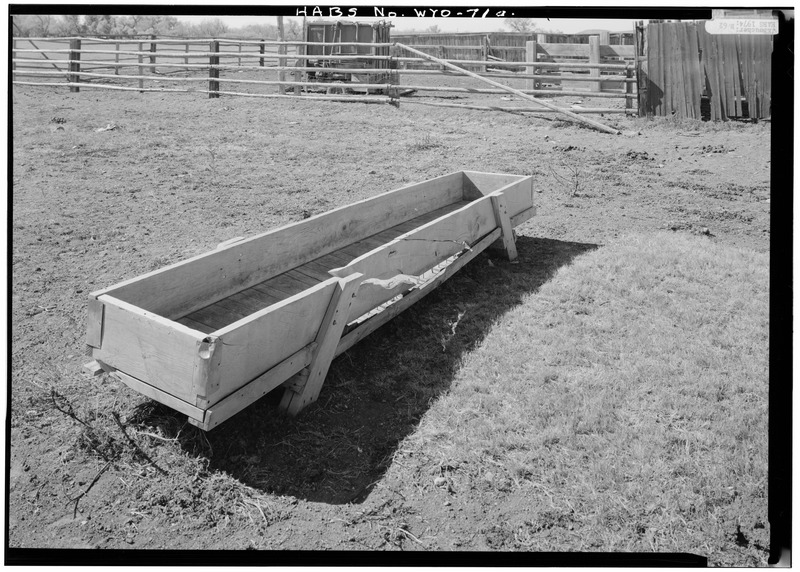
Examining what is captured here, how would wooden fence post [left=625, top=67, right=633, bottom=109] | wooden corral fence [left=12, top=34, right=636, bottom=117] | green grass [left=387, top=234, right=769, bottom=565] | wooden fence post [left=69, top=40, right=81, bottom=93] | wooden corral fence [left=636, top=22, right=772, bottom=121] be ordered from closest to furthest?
green grass [left=387, top=234, right=769, bottom=565] → wooden corral fence [left=636, top=22, right=772, bottom=121] → wooden fence post [left=625, top=67, right=633, bottom=109] → wooden corral fence [left=12, top=34, right=636, bottom=117] → wooden fence post [left=69, top=40, right=81, bottom=93]

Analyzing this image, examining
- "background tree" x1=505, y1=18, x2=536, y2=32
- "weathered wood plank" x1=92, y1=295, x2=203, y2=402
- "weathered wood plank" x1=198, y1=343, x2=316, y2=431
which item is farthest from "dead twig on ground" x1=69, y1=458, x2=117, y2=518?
"background tree" x1=505, y1=18, x2=536, y2=32

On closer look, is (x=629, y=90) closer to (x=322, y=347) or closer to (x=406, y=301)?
(x=406, y=301)

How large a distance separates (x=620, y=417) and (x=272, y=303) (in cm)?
187

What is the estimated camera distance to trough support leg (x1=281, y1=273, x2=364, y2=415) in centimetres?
329

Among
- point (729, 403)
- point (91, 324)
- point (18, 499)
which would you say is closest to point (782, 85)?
point (729, 403)

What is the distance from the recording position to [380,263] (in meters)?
3.80

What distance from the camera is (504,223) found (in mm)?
5246

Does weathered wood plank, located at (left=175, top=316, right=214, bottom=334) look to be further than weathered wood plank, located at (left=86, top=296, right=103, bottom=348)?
Yes

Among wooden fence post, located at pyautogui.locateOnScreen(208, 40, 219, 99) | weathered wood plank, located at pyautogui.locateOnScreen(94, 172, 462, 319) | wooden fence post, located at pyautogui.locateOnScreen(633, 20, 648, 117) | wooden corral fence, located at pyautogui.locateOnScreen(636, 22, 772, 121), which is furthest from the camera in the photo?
wooden fence post, located at pyautogui.locateOnScreen(208, 40, 219, 99)

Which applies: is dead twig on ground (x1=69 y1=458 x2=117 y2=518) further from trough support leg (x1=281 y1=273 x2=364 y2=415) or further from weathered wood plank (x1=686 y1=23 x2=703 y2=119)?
weathered wood plank (x1=686 y1=23 x2=703 y2=119)

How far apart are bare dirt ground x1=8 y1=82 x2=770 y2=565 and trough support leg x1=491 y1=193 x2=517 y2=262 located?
0.50ft

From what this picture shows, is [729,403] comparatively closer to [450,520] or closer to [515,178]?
[450,520]

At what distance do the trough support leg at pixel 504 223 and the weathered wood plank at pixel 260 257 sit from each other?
666 mm

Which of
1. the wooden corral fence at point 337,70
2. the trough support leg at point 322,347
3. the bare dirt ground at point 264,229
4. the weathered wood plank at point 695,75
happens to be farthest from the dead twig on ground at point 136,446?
the weathered wood plank at point 695,75
